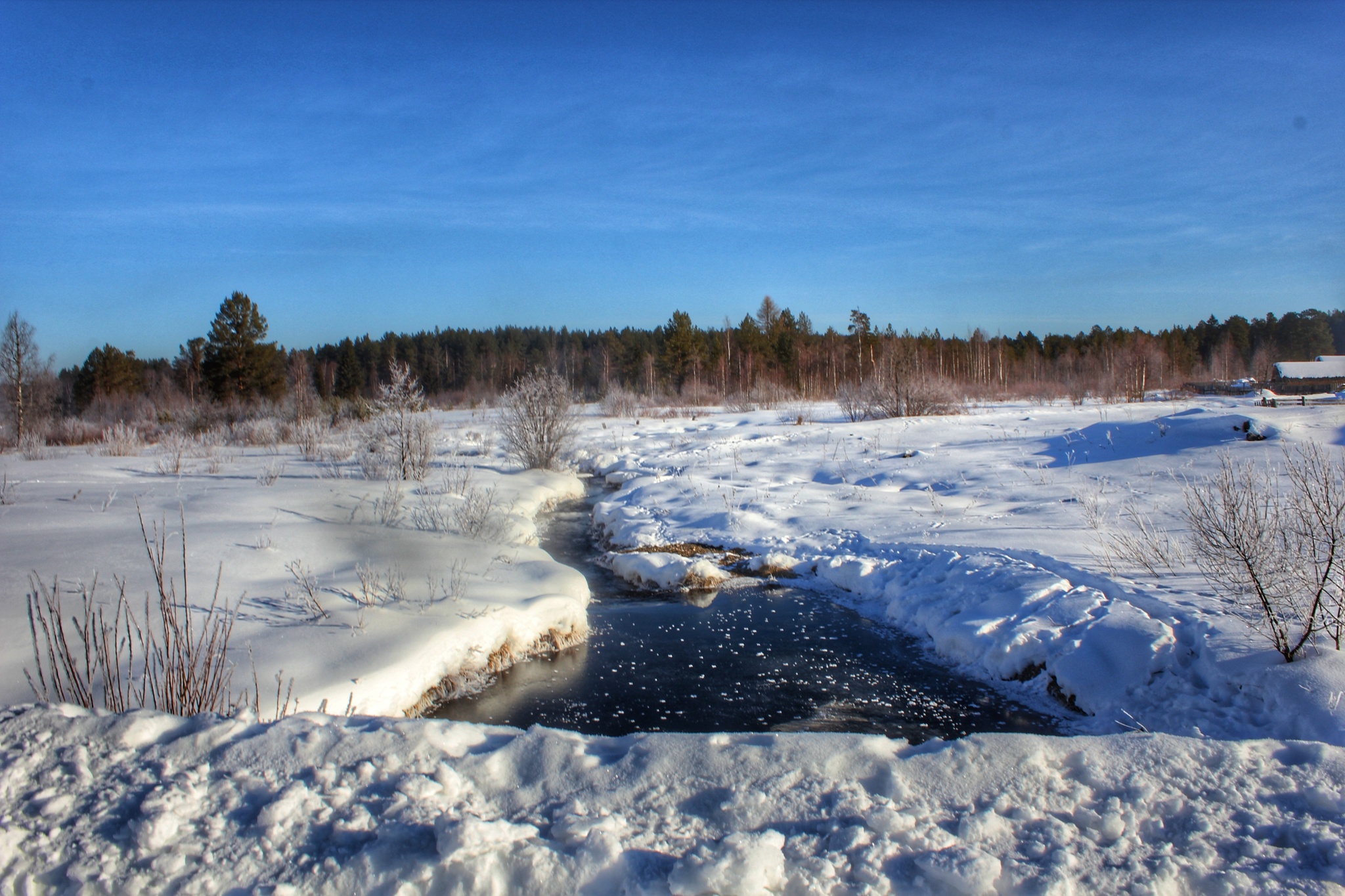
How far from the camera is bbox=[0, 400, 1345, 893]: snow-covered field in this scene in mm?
2336

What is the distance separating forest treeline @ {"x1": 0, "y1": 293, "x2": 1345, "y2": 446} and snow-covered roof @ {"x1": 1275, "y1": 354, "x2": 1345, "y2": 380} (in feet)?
3.76

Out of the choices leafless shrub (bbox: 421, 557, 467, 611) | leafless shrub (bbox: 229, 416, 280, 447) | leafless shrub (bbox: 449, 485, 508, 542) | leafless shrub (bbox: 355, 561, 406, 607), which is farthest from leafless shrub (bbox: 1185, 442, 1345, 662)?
leafless shrub (bbox: 229, 416, 280, 447)

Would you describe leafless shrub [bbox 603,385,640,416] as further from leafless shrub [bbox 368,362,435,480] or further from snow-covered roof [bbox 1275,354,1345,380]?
snow-covered roof [bbox 1275,354,1345,380]

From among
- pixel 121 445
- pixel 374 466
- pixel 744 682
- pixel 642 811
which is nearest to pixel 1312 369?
pixel 374 466

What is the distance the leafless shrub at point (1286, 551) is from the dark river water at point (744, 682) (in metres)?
1.48

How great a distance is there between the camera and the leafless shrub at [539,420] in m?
15.6

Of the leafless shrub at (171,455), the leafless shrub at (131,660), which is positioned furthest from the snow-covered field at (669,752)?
the leafless shrub at (171,455)

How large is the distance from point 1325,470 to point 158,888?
5.80 metres

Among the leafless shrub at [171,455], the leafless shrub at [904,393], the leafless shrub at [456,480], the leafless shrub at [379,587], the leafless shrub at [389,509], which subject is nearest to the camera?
the leafless shrub at [379,587]

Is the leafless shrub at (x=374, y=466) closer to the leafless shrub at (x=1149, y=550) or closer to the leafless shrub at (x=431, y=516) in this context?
the leafless shrub at (x=431, y=516)

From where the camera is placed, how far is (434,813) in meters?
2.57

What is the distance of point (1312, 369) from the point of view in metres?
45.0

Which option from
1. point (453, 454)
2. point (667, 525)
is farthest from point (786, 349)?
point (667, 525)

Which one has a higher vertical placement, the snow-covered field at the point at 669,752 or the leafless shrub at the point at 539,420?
the leafless shrub at the point at 539,420
